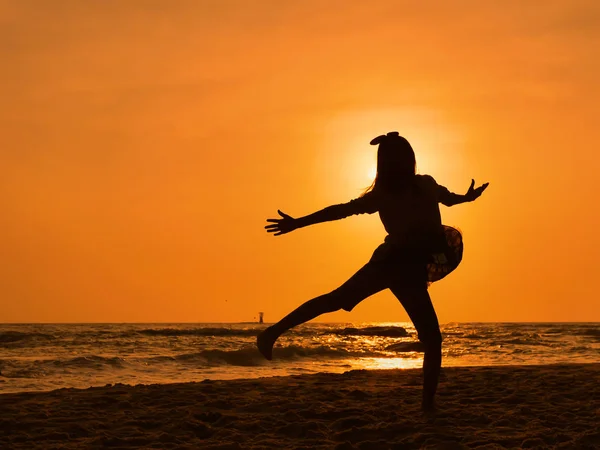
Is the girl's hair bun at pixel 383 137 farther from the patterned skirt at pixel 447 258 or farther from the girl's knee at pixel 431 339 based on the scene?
the girl's knee at pixel 431 339

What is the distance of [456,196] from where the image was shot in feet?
21.3

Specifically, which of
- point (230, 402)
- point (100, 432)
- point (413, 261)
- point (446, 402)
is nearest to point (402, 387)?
point (446, 402)

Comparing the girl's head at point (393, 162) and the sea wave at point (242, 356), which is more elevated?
the girl's head at point (393, 162)

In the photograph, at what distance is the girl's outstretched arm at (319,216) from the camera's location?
5.82 meters

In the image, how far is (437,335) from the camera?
6.51m

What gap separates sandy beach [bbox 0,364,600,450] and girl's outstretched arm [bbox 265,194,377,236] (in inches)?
67.1

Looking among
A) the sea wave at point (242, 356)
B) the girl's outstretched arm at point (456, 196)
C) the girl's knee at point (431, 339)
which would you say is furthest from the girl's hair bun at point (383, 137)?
the sea wave at point (242, 356)

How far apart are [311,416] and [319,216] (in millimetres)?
2225

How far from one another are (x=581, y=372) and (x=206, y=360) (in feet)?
30.6

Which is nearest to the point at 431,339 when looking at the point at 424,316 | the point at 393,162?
the point at 424,316

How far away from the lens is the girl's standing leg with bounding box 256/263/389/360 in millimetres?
6133

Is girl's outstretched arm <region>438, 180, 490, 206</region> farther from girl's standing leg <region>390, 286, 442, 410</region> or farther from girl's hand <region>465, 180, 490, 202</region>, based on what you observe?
girl's standing leg <region>390, 286, 442, 410</region>

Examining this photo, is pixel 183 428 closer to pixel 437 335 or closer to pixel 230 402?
pixel 230 402

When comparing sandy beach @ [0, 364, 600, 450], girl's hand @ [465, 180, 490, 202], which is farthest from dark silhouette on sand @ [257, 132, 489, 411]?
sandy beach @ [0, 364, 600, 450]
